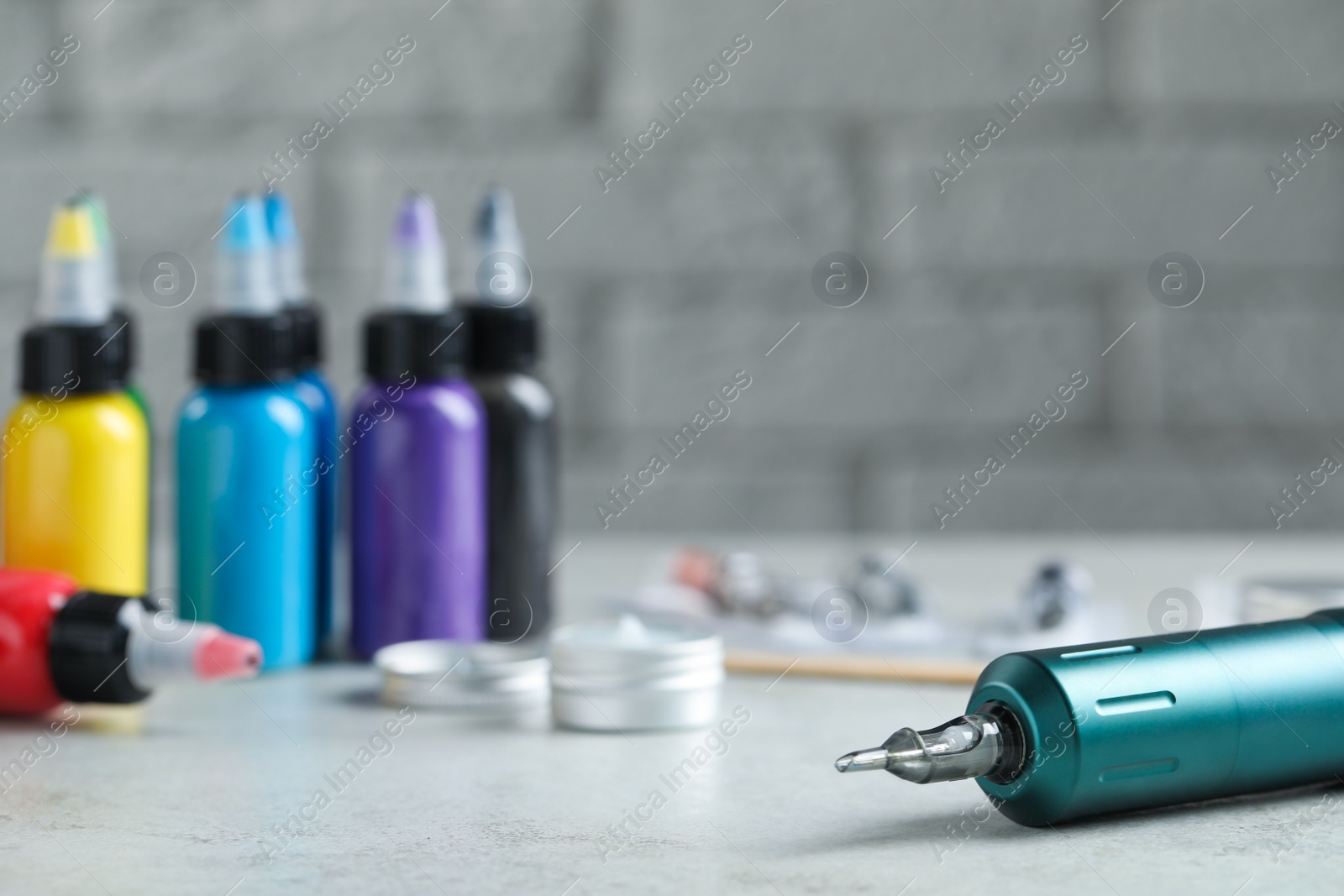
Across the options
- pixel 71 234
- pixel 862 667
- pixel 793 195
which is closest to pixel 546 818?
pixel 862 667

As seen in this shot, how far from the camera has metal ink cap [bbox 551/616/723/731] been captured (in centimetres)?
57

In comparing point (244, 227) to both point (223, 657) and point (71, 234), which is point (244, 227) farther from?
point (223, 657)

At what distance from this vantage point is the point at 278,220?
0.71 meters

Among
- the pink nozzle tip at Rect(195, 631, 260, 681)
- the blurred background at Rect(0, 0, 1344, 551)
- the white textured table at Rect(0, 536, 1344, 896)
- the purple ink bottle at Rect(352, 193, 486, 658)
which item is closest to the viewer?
the white textured table at Rect(0, 536, 1344, 896)

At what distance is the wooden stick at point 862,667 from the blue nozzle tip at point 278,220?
0.30 meters

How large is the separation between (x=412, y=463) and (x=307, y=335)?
9 centimetres

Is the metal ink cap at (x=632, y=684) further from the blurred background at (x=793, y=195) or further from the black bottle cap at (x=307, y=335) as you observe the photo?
the blurred background at (x=793, y=195)

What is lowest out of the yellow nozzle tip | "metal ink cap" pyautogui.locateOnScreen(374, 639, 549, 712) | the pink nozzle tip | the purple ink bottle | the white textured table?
the white textured table

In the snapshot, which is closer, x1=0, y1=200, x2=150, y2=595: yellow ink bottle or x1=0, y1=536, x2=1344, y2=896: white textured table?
x1=0, y1=536, x2=1344, y2=896: white textured table

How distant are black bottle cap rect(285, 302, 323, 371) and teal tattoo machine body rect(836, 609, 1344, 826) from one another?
394mm

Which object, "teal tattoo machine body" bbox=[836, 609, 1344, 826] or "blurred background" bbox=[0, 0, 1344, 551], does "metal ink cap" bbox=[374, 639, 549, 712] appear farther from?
"blurred background" bbox=[0, 0, 1344, 551]

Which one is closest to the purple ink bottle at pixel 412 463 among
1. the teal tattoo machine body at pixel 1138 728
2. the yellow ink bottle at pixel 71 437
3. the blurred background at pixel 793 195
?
the yellow ink bottle at pixel 71 437

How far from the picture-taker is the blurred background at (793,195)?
4.24ft

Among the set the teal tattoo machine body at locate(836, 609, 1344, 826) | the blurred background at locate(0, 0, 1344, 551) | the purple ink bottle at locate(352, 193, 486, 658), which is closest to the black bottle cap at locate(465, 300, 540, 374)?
the purple ink bottle at locate(352, 193, 486, 658)
